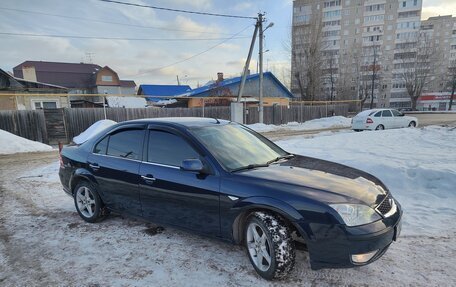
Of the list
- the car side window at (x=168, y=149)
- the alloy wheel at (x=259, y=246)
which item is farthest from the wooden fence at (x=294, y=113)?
the alloy wheel at (x=259, y=246)

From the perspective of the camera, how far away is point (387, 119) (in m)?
17.2

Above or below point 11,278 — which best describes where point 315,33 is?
above

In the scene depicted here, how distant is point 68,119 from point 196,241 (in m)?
15.8

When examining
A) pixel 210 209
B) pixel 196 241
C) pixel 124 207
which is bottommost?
pixel 196 241

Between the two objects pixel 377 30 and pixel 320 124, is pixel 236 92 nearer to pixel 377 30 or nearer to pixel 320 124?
pixel 320 124

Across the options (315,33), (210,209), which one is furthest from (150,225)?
(315,33)

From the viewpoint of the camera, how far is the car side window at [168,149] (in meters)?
3.36

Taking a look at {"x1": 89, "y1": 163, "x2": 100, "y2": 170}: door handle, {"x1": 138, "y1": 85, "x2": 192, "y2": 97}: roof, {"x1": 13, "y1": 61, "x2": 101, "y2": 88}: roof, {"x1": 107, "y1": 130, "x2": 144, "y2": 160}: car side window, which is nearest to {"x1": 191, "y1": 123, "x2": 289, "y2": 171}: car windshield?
{"x1": 107, "y1": 130, "x2": 144, "y2": 160}: car side window

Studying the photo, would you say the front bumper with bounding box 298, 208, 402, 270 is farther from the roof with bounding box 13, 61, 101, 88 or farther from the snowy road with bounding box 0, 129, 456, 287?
the roof with bounding box 13, 61, 101, 88

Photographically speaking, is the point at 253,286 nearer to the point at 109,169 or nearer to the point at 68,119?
the point at 109,169

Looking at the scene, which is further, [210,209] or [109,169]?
[109,169]

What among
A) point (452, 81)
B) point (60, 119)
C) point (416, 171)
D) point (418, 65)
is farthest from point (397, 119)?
point (452, 81)

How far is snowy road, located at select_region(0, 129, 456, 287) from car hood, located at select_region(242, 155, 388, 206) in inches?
32.2

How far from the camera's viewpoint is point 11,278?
9.61 ft
